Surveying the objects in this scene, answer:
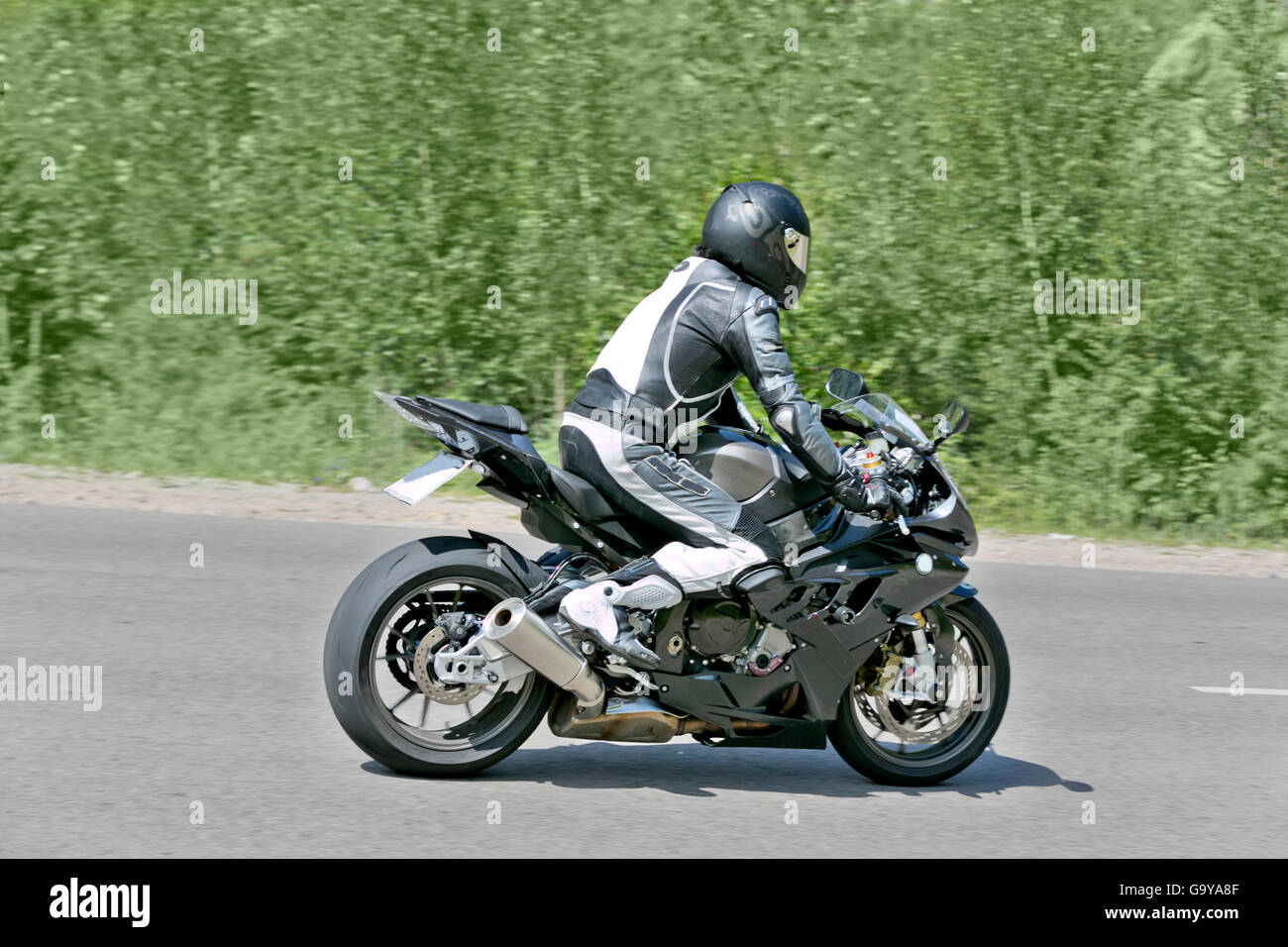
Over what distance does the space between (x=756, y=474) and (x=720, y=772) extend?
1165mm

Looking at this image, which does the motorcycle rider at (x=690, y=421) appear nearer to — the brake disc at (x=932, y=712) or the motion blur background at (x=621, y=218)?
the brake disc at (x=932, y=712)

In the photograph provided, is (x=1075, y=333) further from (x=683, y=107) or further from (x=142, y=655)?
(x=142, y=655)

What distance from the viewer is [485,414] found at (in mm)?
6094

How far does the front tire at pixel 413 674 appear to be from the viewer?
6.05 metres

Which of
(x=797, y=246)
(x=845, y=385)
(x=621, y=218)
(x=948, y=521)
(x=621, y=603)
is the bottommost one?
(x=621, y=603)

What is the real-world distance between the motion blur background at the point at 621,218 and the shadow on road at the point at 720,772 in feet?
23.6

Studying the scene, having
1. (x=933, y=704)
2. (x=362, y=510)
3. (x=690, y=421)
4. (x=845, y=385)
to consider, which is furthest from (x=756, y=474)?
(x=362, y=510)

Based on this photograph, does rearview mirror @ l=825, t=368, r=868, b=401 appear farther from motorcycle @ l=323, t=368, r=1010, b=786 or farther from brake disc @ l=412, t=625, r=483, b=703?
brake disc @ l=412, t=625, r=483, b=703

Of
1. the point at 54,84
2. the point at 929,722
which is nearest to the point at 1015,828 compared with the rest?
the point at 929,722

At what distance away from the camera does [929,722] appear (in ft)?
21.7

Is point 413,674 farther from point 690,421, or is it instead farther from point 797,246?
point 797,246

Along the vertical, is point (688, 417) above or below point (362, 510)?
above

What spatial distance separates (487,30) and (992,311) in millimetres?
5204

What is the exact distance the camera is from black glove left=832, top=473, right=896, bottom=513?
6148mm
